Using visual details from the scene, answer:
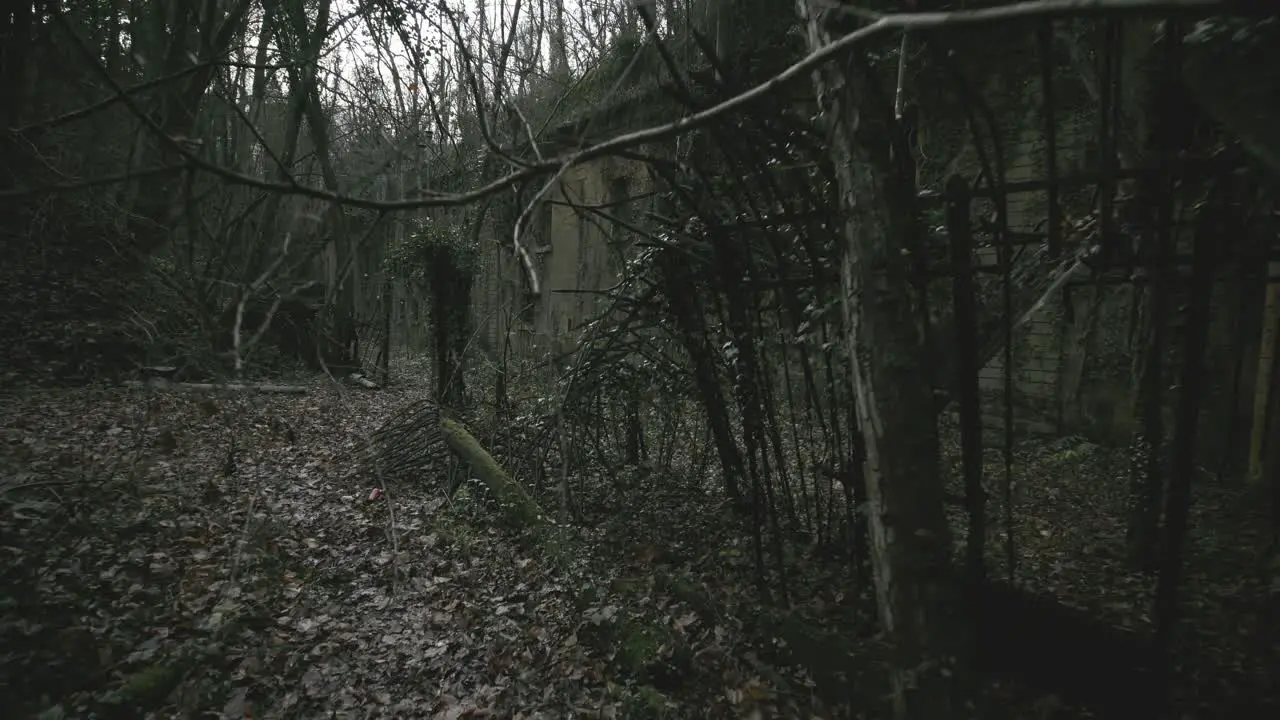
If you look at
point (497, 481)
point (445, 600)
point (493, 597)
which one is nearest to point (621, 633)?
point (493, 597)

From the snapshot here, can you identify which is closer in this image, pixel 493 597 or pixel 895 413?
pixel 895 413

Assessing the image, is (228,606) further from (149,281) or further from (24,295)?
(24,295)

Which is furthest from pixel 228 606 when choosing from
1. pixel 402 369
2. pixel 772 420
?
pixel 402 369

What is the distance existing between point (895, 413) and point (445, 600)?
10.9 feet

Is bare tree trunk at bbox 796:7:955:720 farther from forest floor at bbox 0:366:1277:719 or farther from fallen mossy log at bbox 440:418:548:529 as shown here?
fallen mossy log at bbox 440:418:548:529

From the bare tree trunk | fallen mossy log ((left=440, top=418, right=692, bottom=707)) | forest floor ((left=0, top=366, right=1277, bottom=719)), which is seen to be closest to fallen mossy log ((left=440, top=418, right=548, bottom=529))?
fallen mossy log ((left=440, top=418, right=692, bottom=707))

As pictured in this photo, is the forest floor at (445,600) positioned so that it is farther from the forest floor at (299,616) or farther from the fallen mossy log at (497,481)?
the fallen mossy log at (497,481)

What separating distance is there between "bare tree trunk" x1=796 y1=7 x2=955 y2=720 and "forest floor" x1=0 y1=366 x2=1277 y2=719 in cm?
85

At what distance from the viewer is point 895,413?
6.68ft

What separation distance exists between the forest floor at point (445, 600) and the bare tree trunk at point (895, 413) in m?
0.85

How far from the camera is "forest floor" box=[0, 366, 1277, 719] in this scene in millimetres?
2988

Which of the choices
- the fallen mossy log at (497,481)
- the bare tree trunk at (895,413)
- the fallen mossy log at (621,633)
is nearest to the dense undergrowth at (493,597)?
the fallen mossy log at (621,633)

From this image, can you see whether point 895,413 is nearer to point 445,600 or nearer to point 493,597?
point 493,597

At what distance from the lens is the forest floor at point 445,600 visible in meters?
2.99
